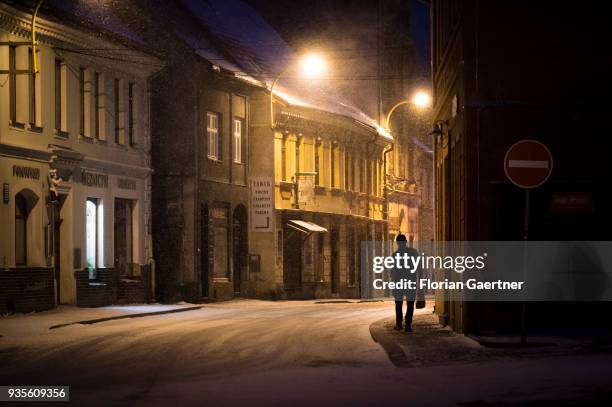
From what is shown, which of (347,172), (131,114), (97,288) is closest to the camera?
(97,288)

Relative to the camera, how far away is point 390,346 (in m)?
19.9

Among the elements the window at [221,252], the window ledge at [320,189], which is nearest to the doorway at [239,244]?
the window at [221,252]

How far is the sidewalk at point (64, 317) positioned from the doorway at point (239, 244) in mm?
9305

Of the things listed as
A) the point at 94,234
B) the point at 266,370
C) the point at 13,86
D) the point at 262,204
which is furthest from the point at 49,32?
the point at 266,370

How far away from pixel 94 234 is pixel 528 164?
68.4ft

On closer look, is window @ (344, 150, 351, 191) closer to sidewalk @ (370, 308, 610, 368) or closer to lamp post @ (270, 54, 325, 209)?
lamp post @ (270, 54, 325, 209)

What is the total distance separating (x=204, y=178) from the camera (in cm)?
4369

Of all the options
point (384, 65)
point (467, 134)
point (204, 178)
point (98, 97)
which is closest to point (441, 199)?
point (467, 134)

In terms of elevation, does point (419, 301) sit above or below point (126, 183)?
below

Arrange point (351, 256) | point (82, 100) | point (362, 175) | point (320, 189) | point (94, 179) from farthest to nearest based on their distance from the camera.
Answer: point (362, 175), point (351, 256), point (320, 189), point (94, 179), point (82, 100)

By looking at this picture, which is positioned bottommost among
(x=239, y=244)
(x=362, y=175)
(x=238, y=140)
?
(x=239, y=244)

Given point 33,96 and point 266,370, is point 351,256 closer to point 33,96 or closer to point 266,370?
point 33,96

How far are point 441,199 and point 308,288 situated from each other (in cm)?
2286

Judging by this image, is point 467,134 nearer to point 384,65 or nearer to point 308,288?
point 308,288
